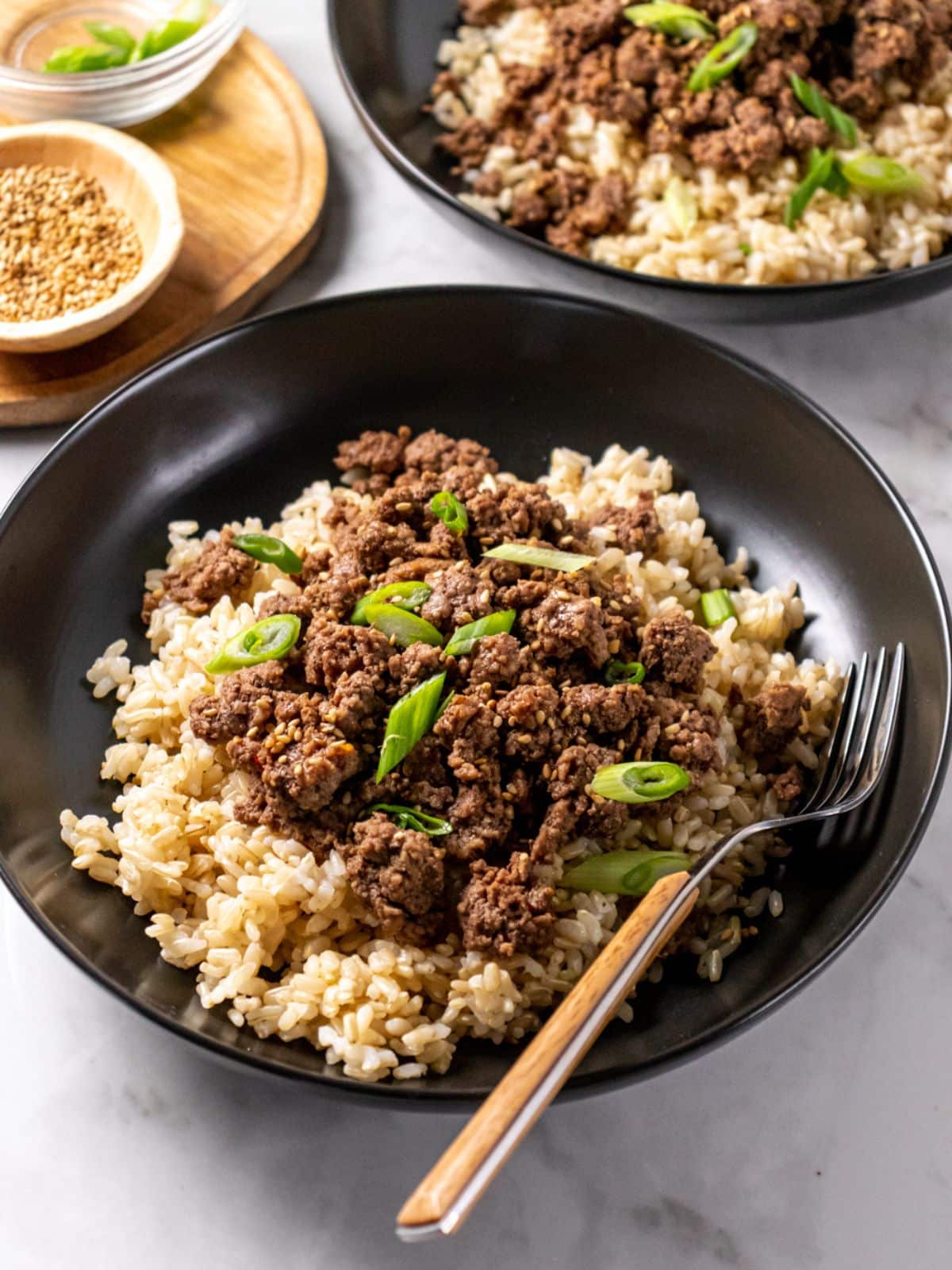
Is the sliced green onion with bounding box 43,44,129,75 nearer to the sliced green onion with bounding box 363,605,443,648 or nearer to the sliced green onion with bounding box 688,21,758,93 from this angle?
the sliced green onion with bounding box 688,21,758,93

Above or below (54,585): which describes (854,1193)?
below

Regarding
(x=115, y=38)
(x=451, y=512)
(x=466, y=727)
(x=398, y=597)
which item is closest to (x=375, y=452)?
(x=451, y=512)

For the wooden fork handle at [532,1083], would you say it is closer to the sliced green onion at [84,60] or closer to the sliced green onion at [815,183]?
the sliced green onion at [815,183]

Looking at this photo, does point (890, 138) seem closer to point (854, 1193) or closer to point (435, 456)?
point (435, 456)

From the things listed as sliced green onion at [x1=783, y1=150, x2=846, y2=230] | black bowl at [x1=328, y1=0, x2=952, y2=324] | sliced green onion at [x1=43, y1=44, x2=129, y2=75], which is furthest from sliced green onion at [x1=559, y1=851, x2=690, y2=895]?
sliced green onion at [x1=43, y1=44, x2=129, y2=75]

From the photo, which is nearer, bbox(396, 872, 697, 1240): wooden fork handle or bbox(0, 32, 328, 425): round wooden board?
bbox(396, 872, 697, 1240): wooden fork handle

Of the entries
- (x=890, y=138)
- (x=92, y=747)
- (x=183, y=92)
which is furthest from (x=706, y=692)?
(x=183, y=92)

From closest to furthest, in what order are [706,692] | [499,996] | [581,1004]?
1. [581,1004]
2. [499,996]
3. [706,692]
